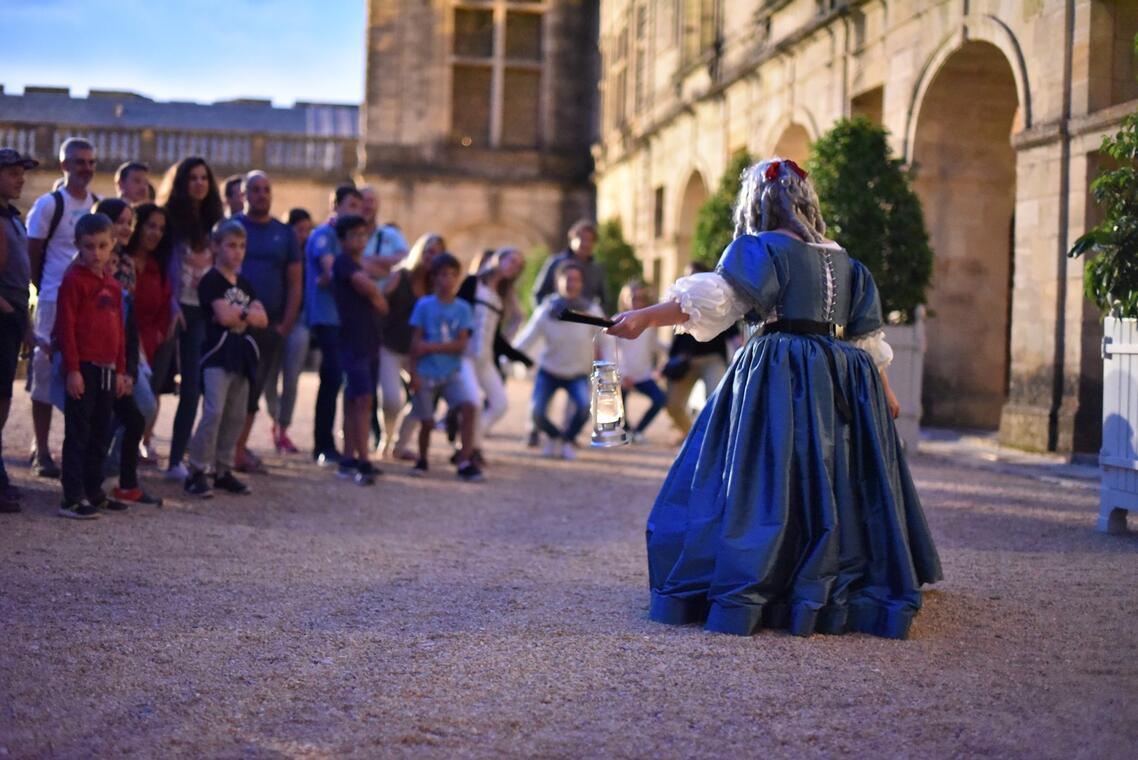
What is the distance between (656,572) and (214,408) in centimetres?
374

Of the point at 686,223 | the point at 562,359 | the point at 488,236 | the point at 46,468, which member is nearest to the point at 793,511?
the point at 46,468

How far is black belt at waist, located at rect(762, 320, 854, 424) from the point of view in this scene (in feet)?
16.3

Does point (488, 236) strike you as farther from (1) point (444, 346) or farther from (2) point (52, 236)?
(2) point (52, 236)

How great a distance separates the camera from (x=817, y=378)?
16.2ft

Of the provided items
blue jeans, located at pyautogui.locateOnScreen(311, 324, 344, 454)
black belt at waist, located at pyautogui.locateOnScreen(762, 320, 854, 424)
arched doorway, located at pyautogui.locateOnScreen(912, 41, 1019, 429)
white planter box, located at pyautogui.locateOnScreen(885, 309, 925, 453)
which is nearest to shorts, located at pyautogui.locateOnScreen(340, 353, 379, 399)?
blue jeans, located at pyautogui.locateOnScreen(311, 324, 344, 454)

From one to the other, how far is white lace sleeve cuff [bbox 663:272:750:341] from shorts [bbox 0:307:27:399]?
3789mm

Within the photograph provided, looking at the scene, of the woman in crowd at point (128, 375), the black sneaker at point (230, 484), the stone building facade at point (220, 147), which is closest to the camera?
the woman in crowd at point (128, 375)

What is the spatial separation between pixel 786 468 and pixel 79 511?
375 cm

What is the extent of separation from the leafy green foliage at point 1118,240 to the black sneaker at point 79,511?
16.3 ft

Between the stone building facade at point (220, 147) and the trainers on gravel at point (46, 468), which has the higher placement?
the stone building facade at point (220, 147)

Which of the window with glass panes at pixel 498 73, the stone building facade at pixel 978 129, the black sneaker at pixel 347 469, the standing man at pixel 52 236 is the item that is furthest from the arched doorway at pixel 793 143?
the window with glass panes at pixel 498 73

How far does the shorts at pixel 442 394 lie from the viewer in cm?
985

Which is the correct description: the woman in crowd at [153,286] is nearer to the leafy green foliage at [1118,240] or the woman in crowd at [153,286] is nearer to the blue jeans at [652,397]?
the leafy green foliage at [1118,240]

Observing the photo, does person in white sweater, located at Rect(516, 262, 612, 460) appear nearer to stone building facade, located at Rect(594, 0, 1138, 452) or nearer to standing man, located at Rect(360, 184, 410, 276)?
standing man, located at Rect(360, 184, 410, 276)
